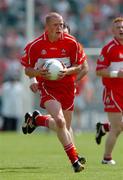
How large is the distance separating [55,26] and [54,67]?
59 cm

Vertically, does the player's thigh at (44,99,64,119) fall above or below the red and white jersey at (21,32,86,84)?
below

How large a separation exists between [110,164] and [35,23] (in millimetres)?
17492

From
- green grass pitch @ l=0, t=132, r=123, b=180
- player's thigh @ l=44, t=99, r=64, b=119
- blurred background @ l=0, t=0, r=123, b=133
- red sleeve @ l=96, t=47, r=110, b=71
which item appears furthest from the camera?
blurred background @ l=0, t=0, r=123, b=133

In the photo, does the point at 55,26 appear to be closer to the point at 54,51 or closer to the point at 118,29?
the point at 54,51

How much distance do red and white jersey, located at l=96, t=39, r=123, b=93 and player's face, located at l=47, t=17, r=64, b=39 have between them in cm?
132

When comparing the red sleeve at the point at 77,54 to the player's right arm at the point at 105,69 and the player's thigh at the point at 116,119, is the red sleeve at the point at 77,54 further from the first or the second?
the player's thigh at the point at 116,119

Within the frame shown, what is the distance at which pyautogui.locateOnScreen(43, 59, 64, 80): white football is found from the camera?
11887mm

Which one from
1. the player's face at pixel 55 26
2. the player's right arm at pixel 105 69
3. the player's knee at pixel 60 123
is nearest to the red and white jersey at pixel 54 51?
the player's face at pixel 55 26

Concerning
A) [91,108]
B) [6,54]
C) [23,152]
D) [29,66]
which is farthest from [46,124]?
[6,54]

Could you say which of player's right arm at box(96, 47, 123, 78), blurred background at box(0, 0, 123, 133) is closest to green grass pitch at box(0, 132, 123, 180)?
player's right arm at box(96, 47, 123, 78)

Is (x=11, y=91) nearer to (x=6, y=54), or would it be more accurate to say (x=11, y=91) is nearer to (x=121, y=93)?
(x=6, y=54)

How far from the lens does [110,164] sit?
13.4 m

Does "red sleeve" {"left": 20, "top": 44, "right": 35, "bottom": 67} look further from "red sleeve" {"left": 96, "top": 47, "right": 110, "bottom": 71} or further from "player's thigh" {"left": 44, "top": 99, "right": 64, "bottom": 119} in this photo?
"red sleeve" {"left": 96, "top": 47, "right": 110, "bottom": 71}

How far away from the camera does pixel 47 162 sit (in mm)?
14133
